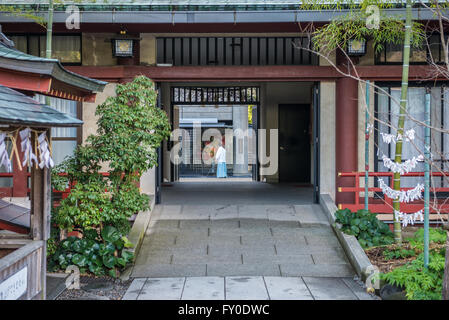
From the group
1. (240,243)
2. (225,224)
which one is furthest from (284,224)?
(240,243)

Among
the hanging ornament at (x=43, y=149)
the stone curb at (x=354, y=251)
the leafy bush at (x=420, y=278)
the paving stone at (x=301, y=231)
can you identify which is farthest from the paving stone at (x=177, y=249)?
the hanging ornament at (x=43, y=149)

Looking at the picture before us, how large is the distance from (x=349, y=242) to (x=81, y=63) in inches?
254

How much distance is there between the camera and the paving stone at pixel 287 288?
262 inches

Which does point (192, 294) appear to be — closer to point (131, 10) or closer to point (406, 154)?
point (131, 10)

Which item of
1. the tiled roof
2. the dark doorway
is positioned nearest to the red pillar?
the dark doorway

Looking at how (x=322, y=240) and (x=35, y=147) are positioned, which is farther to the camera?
(x=322, y=240)

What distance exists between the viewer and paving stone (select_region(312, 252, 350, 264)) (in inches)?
320

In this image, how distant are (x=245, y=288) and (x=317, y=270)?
4.61 feet

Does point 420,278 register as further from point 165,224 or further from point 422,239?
point 165,224

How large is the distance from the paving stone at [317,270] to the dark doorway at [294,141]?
8.54 meters

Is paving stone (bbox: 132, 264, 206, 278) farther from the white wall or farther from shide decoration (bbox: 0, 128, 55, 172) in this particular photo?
the white wall

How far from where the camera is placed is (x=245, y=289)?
6.89 meters
